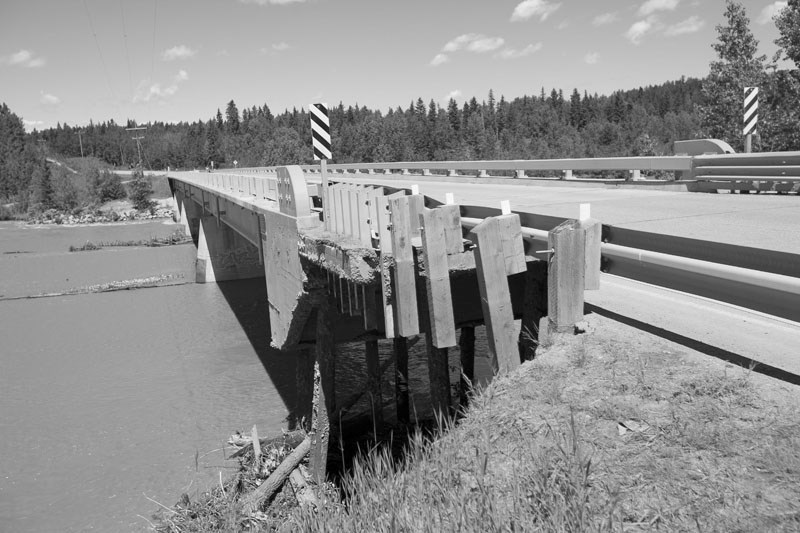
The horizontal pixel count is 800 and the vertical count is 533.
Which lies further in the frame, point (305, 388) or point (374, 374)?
point (305, 388)

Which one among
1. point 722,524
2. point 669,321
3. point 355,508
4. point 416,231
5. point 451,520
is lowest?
point 355,508

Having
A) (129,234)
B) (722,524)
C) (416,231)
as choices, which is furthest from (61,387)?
(129,234)

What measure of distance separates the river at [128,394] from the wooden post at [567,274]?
6443 millimetres

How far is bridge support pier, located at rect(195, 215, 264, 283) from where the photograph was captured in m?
30.5

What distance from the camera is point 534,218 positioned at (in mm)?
5789

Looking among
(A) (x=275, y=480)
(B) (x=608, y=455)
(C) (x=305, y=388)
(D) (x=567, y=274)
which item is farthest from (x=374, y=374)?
(B) (x=608, y=455)

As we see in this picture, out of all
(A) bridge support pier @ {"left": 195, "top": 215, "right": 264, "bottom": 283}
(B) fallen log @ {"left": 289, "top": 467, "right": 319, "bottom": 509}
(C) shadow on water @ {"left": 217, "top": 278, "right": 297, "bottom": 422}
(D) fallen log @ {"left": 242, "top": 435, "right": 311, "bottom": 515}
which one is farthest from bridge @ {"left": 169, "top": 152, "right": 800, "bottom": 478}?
(A) bridge support pier @ {"left": 195, "top": 215, "right": 264, "bottom": 283}

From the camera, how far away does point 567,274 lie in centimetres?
469

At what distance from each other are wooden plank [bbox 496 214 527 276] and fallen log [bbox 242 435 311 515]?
200 inches

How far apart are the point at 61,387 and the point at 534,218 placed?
47.4ft

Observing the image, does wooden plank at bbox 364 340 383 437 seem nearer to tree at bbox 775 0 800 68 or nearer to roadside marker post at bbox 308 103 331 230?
roadside marker post at bbox 308 103 331 230

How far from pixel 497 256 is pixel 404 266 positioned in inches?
44.0

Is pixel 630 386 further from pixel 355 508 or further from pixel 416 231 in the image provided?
pixel 416 231

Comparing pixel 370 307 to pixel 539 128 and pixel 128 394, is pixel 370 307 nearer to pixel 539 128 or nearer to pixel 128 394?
pixel 128 394
